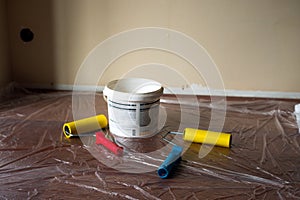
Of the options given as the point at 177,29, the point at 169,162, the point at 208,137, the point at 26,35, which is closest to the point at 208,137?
the point at 208,137

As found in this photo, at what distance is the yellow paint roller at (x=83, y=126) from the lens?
1547mm

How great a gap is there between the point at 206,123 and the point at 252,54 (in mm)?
673

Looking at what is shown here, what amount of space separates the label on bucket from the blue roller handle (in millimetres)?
210

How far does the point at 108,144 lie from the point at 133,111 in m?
0.18

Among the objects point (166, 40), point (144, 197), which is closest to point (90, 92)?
point (166, 40)

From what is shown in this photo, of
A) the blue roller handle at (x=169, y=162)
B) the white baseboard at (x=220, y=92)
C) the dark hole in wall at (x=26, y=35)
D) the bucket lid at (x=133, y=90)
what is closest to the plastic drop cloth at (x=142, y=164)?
the blue roller handle at (x=169, y=162)

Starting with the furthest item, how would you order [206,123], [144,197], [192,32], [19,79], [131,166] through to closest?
[19,79] < [192,32] < [206,123] < [131,166] < [144,197]

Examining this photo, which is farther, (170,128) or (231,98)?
(231,98)

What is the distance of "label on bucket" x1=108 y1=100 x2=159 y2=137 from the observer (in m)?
1.50

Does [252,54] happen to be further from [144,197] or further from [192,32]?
[144,197]

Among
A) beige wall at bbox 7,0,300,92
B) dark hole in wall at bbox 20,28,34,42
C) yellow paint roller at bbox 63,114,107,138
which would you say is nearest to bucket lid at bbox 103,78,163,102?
yellow paint roller at bbox 63,114,107,138

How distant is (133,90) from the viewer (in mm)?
1665

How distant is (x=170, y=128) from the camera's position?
5.51 feet

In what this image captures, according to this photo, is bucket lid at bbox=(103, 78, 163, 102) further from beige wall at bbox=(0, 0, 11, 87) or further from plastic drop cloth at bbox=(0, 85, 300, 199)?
beige wall at bbox=(0, 0, 11, 87)
